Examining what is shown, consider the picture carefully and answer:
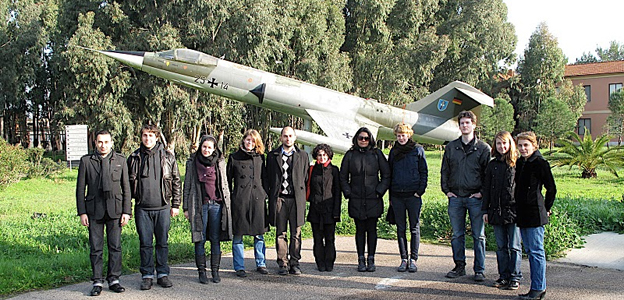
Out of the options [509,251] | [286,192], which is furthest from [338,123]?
[509,251]

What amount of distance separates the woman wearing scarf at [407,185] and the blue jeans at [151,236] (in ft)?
Result: 9.17

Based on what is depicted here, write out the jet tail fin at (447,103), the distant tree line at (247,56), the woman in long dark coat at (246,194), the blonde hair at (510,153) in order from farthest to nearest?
1. the distant tree line at (247,56)
2. the jet tail fin at (447,103)
3. the woman in long dark coat at (246,194)
4. the blonde hair at (510,153)

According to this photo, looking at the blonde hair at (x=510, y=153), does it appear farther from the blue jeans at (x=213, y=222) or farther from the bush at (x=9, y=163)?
the bush at (x=9, y=163)

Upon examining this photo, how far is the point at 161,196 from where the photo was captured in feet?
17.8

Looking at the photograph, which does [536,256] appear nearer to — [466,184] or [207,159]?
[466,184]

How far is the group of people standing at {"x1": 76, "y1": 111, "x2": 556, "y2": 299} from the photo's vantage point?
5.18 meters

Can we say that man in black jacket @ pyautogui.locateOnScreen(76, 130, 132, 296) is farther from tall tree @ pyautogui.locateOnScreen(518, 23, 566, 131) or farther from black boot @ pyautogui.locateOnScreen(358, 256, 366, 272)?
tall tree @ pyautogui.locateOnScreen(518, 23, 566, 131)

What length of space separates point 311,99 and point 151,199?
30.6ft

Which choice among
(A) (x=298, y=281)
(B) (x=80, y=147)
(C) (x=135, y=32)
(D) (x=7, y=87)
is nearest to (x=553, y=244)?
(A) (x=298, y=281)

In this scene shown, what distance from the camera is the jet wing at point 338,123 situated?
1412 cm

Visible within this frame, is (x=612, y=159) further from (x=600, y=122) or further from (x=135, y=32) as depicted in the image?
(x=600, y=122)

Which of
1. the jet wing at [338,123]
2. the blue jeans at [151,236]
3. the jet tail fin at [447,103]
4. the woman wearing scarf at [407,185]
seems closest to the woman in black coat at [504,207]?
Answer: the woman wearing scarf at [407,185]

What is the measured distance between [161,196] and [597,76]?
5032cm

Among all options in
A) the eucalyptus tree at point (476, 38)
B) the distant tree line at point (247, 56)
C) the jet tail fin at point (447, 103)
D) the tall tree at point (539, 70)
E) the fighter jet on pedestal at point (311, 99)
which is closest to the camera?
the fighter jet on pedestal at point (311, 99)
